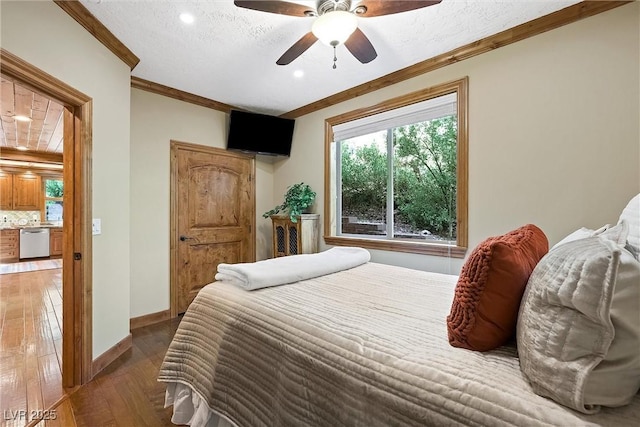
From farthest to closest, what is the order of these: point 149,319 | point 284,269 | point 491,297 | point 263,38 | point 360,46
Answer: point 149,319 < point 263,38 < point 360,46 < point 284,269 < point 491,297

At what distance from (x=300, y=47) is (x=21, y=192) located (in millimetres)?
9169

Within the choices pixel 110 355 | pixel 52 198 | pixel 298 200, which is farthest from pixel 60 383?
pixel 52 198

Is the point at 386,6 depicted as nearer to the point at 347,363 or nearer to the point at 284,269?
the point at 284,269

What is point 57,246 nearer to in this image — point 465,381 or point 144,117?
point 144,117

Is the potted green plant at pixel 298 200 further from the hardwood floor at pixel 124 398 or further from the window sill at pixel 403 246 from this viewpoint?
the hardwood floor at pixel 124 398

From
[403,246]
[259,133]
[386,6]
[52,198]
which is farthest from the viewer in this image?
[52,198]

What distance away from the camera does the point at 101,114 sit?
7.43 feet

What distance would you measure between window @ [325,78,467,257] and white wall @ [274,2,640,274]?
0.13 metres

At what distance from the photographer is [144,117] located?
315 centimetres

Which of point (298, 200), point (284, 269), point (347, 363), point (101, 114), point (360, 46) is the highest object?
point (360, 46)

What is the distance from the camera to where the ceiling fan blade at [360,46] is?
6.43ft

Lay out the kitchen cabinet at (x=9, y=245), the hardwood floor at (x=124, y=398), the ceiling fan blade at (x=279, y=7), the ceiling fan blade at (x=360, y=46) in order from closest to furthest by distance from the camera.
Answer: the ceiling fan blade at (x=279, y=7) → the hardwood floor at (x=124, y=398) → the ceiling fan blade at (x=360, y=46) → the kitchen cabinet at (x=9, y=245)

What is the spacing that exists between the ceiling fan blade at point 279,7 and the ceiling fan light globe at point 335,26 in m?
0.09

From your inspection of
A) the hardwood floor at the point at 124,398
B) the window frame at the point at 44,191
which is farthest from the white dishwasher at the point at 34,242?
the hardwood floor at the point at 124,398
